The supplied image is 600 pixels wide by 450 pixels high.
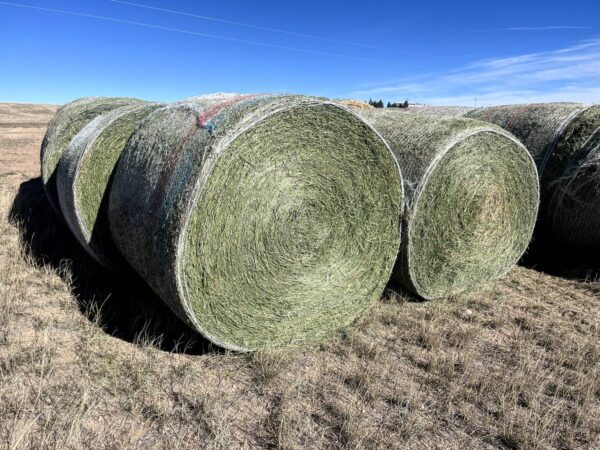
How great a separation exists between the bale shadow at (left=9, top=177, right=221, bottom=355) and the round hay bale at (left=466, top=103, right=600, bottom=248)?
426 centimetres

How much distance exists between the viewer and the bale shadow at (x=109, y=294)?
3965mm

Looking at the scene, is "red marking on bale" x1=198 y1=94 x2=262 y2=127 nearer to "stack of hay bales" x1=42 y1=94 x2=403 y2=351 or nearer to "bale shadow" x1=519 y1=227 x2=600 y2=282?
"stack of hay bales" x1=42 y1=94 x2=403 y2=351

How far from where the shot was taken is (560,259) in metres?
6.43

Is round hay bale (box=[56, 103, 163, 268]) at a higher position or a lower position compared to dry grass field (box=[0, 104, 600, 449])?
higher

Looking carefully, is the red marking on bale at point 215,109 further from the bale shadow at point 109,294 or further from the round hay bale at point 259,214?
A: the bale shadow at point 109,294

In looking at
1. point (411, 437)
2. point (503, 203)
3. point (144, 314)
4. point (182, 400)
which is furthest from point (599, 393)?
point (144, 314)

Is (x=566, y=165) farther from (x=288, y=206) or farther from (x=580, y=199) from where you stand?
(x=288, y=206)

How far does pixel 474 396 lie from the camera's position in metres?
3.30

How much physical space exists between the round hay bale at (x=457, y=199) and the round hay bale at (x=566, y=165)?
1.65ft

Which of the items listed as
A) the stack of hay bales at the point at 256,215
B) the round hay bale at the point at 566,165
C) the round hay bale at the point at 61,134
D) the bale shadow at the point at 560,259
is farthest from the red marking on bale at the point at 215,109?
the bale shadow at the point at 560,259

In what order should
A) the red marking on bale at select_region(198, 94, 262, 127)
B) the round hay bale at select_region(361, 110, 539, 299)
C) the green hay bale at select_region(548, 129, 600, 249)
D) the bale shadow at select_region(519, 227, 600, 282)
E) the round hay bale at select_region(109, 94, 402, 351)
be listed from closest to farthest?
the round hay bale at select_region(109, 94, 402, 351), the red marking on bale at select_region(198, 94, 262, 127), the round hay bale at select_region(361, 110, 539, 299), the green hay bale at select_region(548, 129, 600, 249), the bale shadow at select_region(519, 227, 600, 282)

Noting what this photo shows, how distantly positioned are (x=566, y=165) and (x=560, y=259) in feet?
4.30

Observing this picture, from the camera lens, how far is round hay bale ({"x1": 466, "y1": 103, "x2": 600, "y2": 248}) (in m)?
5.61

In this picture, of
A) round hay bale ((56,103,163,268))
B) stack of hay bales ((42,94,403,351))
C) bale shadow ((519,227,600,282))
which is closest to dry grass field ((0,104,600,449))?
stack of hay bales ((42,94,403,351))
